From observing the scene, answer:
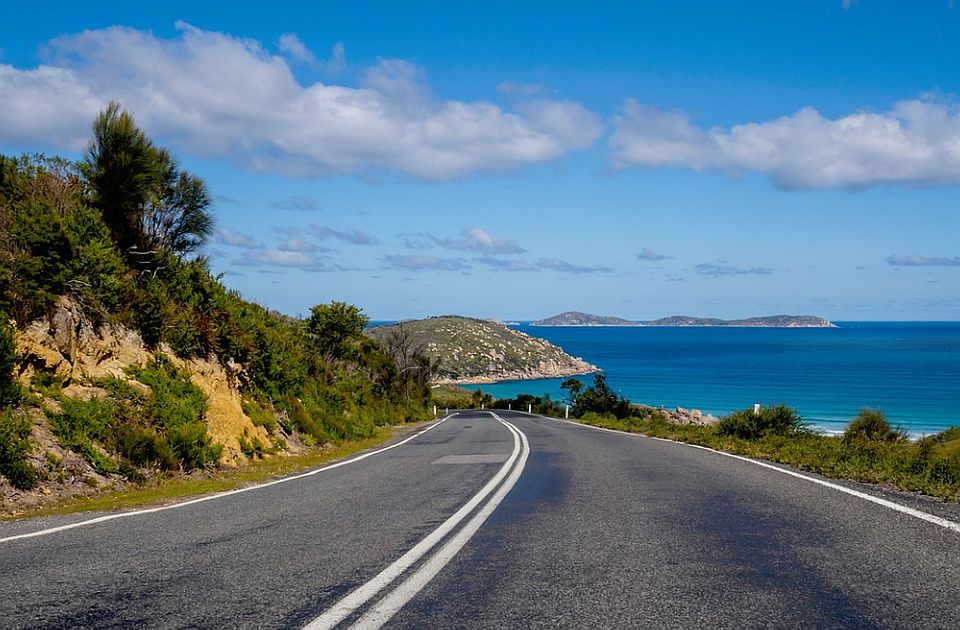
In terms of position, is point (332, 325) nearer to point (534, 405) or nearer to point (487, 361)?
point (534, 405)

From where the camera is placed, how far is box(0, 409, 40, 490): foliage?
9.66 metres

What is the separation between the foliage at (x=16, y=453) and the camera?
9.66 meters

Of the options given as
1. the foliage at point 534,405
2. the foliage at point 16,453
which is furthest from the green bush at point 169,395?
the foliage at point 534,405

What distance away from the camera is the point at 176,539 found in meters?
6.41

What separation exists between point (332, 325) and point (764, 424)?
25056mm

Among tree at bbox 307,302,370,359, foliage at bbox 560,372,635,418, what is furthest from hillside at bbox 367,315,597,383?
tree at bbox 307,302,370,359

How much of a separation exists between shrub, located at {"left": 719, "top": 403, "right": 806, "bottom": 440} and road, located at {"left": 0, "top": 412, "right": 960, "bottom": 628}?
35.1 feet

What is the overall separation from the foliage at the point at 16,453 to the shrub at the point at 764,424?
16555 millimetres

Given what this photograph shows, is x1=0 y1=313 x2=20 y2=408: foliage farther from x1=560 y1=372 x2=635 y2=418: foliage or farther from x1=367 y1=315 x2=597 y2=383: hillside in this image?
x1=367 y1=315 x2=597 y2=383: hillside

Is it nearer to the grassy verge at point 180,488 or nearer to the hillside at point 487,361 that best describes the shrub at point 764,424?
the grassy verge at point 180,488

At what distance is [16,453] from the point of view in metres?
9.88

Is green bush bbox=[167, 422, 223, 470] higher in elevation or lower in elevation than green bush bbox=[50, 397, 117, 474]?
lower

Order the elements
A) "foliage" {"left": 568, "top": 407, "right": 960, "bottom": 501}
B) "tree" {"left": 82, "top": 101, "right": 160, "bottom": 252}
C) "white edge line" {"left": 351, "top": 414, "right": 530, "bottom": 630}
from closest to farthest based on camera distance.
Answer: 1. "white edge line" {"left": 351, "top": 414, "right": 530, "bottom": 630}
2. "foliage" {"left": 568, "top": 407, "right": 960, "bottom": 501}
3. "tree" {"left": 82, "top": 101, "right": 160, "bottom": 252}

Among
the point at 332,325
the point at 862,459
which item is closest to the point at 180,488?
the point at 862,459
